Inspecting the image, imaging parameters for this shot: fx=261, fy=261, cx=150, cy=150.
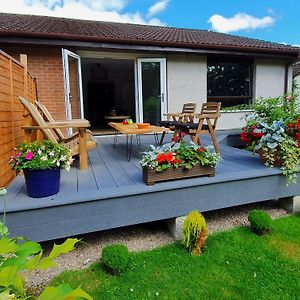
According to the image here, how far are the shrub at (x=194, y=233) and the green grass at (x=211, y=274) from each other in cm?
8

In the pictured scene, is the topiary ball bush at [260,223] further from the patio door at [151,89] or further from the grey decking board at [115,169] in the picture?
the patio door at [151,89]

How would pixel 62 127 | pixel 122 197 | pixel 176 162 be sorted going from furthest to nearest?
pixel 62 127
pixel 176 162
pixel 122 197

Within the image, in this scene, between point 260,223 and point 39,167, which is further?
point 260,223

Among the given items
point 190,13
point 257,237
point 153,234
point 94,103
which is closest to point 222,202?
point 257,237

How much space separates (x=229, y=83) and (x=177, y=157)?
5.87m

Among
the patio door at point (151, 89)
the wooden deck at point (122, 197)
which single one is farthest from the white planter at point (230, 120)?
the wooden deck at point (122, 197)

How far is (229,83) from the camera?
7.67 meters

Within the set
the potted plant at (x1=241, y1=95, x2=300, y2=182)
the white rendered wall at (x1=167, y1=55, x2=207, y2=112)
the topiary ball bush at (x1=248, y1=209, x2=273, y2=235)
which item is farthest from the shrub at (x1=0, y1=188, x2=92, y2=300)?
the white rendered wall at (x1=167, y1=55, x2=207, y2=112)

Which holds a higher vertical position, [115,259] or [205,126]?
[205,126]

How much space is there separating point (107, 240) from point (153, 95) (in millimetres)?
4704

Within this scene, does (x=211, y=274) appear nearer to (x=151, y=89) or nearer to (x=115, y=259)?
(x=115, y=259)

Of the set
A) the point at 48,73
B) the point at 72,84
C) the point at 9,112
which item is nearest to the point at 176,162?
the point at 9,112

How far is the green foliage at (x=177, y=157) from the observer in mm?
2461

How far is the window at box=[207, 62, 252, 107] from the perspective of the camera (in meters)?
7.38
